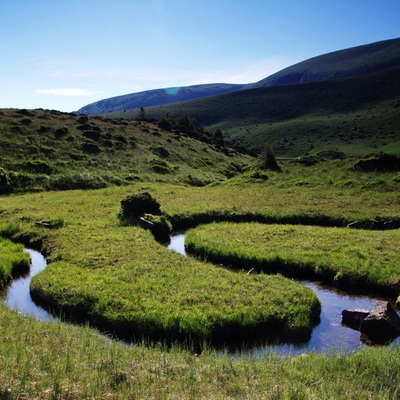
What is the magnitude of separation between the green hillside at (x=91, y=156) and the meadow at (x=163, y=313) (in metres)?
14.4

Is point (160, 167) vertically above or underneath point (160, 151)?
underneath

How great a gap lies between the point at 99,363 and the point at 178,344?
4.61 metres

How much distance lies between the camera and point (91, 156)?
61281mm

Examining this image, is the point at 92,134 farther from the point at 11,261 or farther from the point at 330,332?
the point at 330,332

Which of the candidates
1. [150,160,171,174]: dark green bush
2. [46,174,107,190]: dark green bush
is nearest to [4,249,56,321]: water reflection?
[46,174,107,190]: dark green bush

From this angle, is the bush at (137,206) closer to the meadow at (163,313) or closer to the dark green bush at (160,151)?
the meadow at (163,313)

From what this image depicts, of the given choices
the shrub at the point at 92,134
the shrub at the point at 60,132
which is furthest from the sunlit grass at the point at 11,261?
the shrub at the point at 92,134

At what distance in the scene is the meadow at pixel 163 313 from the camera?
7914mm

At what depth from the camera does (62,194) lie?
A: 4238 centimetres

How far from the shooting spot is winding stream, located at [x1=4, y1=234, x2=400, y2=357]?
13058mm

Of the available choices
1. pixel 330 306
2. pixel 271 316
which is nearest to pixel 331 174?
pixel 330 306

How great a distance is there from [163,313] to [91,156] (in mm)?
50801

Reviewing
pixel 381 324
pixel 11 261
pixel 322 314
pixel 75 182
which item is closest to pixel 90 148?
pixel 75 182

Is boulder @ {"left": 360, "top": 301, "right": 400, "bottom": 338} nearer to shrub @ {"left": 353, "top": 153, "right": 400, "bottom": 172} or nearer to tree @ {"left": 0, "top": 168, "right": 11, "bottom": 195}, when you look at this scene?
shrub @ {"left": 353, "top": 153, "right": 400, "bottom": 172}
